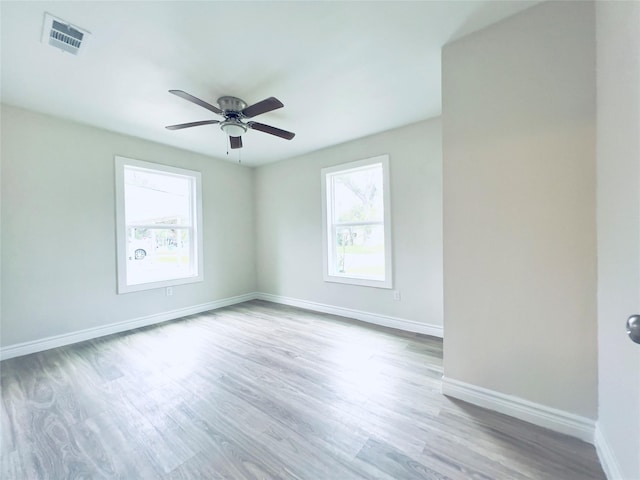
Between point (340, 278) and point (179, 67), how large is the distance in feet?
9.82

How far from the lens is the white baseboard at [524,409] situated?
4.66 ft

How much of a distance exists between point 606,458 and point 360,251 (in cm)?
275

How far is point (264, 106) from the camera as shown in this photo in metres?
2.06

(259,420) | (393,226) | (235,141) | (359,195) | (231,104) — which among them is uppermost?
(231,104)

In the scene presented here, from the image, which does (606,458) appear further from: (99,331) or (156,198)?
(156,198)

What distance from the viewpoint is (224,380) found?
2.10m

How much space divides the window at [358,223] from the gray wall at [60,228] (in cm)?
247

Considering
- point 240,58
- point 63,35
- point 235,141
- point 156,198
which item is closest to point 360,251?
point 235,141

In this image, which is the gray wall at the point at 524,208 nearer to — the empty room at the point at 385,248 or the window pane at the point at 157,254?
the empty room at the point at 385,248

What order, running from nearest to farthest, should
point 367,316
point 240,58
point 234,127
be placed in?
point 240,58
point 234,127
point 367,316

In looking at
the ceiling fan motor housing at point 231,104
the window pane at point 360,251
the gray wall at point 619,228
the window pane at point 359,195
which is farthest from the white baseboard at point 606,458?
the ceiling fan motor housing at point 231,104

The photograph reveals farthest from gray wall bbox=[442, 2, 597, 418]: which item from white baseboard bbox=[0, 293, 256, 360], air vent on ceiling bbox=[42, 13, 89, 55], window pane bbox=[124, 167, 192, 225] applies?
window pane bbox=[124, 167, 192, 225]

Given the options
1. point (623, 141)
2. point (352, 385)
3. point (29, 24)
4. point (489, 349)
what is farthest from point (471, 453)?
point (29, 24)

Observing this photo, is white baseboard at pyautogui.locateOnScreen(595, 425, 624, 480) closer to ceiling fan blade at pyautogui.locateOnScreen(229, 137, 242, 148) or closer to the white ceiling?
the white ceiling
